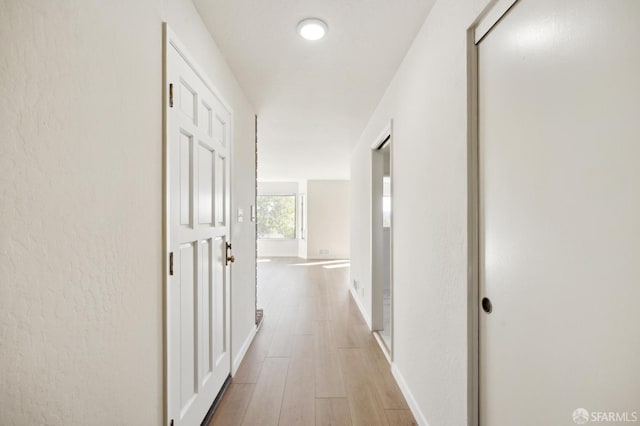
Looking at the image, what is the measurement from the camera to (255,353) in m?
2.71

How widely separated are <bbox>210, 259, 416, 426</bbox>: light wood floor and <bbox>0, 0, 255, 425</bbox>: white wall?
35.1 inches

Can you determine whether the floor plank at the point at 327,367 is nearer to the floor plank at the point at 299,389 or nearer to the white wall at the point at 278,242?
the floor plank at the point at 299,389

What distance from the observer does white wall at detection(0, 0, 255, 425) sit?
63 cm

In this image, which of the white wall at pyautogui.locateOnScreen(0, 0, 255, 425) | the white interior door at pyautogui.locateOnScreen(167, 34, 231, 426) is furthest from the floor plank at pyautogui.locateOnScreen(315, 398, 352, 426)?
the white wall at pyautogui.locateOnScreen(0, 0, 255, 425)

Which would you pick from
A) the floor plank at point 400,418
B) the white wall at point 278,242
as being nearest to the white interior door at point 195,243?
the floor plank at point 400,418

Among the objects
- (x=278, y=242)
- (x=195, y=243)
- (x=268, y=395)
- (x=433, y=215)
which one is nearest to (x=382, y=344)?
(x=268, y=395)

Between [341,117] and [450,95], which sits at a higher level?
[341,117]

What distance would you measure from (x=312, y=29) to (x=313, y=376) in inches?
93.8

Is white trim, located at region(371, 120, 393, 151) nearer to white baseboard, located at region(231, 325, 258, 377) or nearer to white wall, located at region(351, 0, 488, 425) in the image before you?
white wall, located at region(351, 0, 488, 425)

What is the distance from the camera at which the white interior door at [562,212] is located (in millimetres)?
661

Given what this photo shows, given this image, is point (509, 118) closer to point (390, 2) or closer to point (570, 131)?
point (570, 131)

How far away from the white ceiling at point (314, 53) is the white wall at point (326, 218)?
5.07 m

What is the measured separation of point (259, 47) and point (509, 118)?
1621 mm

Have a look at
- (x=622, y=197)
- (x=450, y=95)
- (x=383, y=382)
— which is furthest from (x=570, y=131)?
(x=383, y=382)
